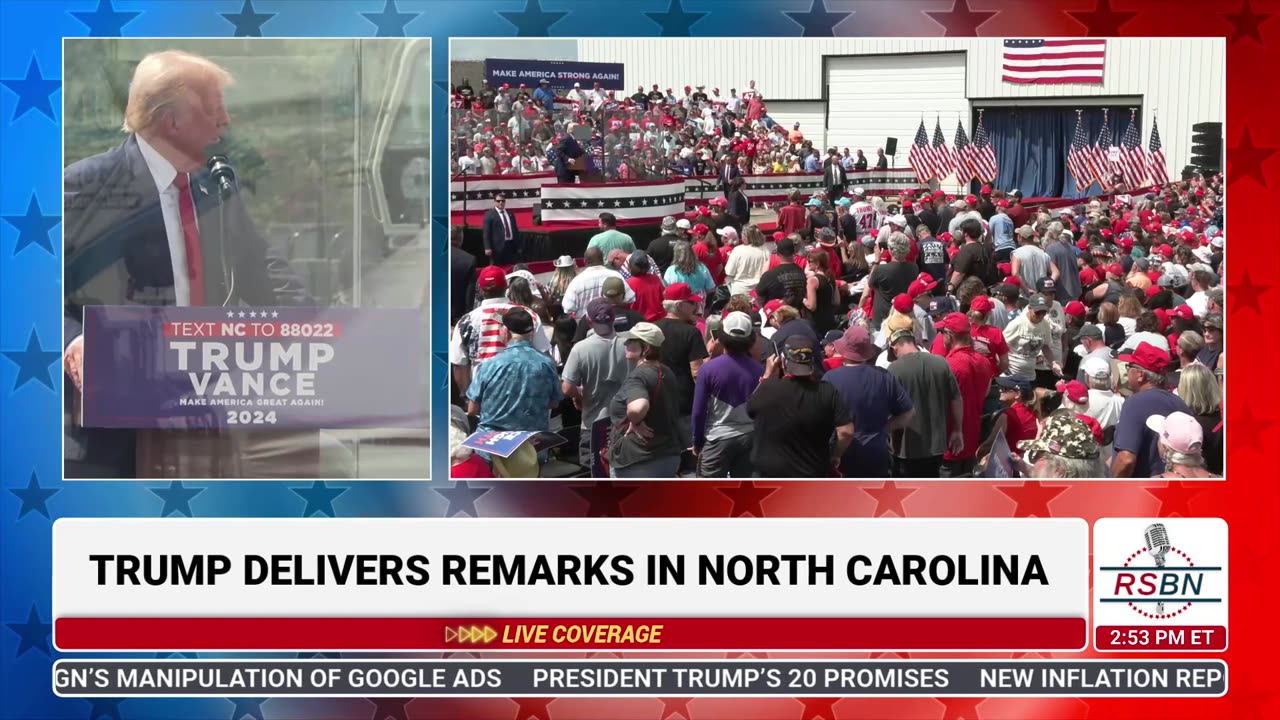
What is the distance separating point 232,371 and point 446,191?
32.6 inches

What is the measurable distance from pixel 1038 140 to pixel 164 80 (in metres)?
2.59

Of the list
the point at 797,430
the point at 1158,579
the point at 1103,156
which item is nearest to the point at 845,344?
the point at 797,430

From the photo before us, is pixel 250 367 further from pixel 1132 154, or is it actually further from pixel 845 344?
pixel 1132 154

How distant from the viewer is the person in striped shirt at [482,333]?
16.9ft

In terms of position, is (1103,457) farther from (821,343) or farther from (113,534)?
(113,534)

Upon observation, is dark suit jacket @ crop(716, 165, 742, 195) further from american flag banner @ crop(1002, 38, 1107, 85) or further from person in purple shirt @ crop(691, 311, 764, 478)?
american flag banner @ crop(1002, 38, 1107, 85)

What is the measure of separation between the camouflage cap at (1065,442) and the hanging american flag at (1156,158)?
77 centimetres

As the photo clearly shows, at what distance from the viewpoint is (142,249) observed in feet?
16.8

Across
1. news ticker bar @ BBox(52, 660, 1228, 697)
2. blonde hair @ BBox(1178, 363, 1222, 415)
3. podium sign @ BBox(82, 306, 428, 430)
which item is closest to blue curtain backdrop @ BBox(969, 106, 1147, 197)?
blonde hair @ BBox(1178, 363, 1222, 415)

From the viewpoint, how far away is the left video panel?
5121mm

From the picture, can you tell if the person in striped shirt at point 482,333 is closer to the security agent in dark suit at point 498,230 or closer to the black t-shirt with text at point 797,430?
the security agent in dark suit at point 498,230

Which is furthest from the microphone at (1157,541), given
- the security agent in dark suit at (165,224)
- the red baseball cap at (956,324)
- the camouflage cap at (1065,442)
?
the security agent in dark suit at (165,224)

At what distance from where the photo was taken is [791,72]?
512 centimetres

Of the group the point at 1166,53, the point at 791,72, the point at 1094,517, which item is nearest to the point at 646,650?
the point at 1094,517
